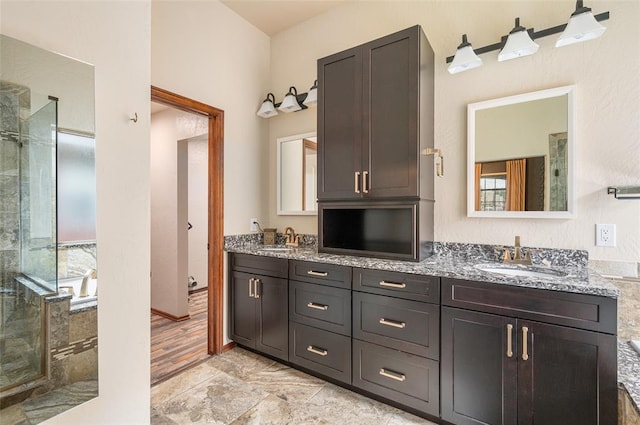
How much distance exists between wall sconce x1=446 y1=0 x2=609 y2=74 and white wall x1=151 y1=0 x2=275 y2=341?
1906mm

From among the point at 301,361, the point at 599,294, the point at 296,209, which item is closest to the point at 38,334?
the point at 301,361

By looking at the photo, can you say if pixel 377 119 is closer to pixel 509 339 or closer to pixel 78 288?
pixel 509 339

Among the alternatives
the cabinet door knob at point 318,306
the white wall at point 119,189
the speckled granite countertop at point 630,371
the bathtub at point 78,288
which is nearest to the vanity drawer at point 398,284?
the cabinet door knob at point 318,306

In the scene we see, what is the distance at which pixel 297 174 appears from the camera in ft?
10.0

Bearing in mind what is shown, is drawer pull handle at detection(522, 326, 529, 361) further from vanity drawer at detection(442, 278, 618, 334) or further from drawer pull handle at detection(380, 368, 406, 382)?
drawer pull handle at detection(380, 368, 406, 382)

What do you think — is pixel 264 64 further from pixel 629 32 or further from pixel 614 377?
pixel 614 377

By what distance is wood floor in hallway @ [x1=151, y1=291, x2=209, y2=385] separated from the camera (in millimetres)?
2432

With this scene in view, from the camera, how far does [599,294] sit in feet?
4.38

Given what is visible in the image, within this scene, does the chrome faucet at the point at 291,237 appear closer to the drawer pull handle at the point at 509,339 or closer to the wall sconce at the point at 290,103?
the wall sconce at the point at 290,103

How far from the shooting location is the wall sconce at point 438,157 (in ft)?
6.89

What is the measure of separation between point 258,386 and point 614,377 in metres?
2.00

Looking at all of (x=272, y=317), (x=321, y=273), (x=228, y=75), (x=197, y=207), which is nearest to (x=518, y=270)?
(x=321, y=273)

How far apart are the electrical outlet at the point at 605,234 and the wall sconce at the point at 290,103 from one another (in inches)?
88.0

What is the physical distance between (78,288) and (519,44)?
270 cm
